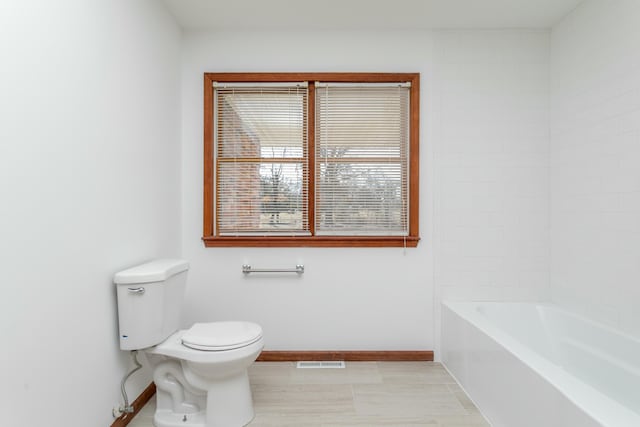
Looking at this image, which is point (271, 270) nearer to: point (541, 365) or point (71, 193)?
point (71, 193)

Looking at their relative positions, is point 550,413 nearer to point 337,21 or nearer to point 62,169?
point 62,169

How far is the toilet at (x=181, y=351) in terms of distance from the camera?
181 centimetres

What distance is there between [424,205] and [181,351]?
1.85m

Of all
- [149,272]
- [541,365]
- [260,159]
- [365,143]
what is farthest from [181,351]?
[365,143]

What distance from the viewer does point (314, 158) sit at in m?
2.67

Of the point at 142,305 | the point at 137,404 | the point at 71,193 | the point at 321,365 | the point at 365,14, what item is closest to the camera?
the point at 71,193

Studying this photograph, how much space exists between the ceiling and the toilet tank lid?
1.65 m

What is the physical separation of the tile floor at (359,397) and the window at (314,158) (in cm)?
92

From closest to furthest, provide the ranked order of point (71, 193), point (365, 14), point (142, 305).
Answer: point (71, 193) < point (142, 305) < point (365, 14)

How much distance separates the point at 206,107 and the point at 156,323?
60.6 inches

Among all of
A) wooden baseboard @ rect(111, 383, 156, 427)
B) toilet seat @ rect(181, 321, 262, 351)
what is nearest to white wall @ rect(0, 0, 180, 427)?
wooden baseboard @ rect(111, 383, 156, 427)

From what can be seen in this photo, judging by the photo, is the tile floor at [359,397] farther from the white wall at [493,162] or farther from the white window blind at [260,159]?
the white window blind at [260,159]

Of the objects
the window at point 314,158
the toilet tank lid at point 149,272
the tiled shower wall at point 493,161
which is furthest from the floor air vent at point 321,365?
the toilet tank lid at point 149,272

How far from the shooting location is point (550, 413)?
4.66 feet
